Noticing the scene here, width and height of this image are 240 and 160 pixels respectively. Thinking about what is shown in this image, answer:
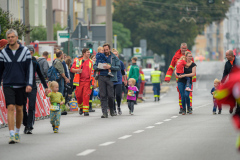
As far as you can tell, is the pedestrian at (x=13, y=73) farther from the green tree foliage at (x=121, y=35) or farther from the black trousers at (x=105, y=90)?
the green tree foliage at (x=121, y=35)

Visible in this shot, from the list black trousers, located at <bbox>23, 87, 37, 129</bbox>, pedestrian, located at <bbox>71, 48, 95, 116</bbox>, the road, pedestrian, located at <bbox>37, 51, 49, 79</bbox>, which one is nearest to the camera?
the road

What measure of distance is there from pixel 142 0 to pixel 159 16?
9.70ft

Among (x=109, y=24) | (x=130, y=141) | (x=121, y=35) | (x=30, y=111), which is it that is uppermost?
(x=109, y=24)

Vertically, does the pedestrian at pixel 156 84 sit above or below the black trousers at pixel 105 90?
below

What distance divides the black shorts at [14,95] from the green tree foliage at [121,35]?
5838 centimetres

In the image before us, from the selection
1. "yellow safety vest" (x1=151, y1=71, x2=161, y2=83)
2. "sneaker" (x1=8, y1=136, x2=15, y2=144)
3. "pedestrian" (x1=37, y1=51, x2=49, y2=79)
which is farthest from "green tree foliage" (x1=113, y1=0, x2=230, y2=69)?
"sneaker" (x1=8, y1=136, x2=15, y2=144)

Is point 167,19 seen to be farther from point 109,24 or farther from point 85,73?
point 85,73

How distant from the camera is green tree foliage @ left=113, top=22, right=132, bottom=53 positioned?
70.8 metres

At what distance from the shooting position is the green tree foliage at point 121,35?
Result: 7075cm

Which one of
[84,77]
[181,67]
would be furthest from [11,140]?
[181,67]

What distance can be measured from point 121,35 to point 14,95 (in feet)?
194

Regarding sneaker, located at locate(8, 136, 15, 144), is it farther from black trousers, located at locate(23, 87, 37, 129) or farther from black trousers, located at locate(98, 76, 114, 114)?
black trousers, located at locate(98, 76, 114, 114)

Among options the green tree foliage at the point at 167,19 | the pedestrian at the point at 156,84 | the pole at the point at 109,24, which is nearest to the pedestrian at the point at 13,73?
the pole at the point at 109,24

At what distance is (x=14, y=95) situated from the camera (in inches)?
472
